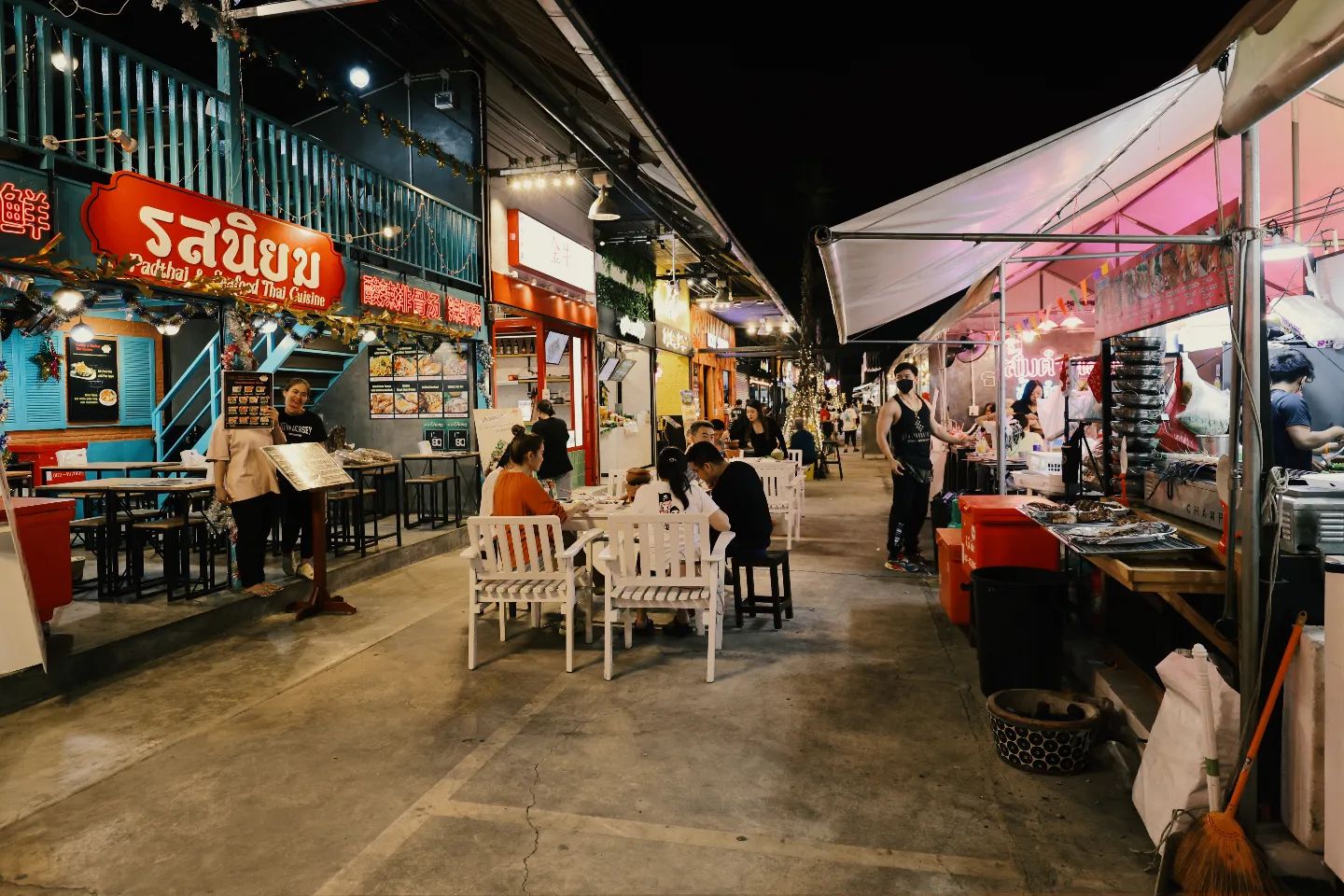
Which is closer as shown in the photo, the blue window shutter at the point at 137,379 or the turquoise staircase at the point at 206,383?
the turquoise staircase at the point at 206,383

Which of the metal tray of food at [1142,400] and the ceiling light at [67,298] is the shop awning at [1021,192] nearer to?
the metal tray of food at [1142,400]

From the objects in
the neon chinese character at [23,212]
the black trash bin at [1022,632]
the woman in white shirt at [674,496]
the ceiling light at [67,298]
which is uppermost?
the neon chinese character at [23,212]

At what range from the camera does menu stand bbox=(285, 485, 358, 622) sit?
6590 mm

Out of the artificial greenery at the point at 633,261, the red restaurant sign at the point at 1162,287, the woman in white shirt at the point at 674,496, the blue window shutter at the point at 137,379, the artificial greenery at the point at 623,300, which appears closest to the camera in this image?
the red restaurant sign at the point at 1162,287

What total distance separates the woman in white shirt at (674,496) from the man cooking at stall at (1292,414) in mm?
3679

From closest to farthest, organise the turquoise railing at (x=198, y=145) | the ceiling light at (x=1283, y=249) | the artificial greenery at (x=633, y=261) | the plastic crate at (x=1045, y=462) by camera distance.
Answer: the turquoise railing at (x=198, y=145) < the ceiling light at (x=1283, y=249) < the plastic crate at (x=1045, y=462) < the artificial greenery at (x=633, y=261)

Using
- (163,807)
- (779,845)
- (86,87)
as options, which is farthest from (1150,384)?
(86,87)

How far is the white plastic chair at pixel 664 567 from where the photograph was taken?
16.0 ft

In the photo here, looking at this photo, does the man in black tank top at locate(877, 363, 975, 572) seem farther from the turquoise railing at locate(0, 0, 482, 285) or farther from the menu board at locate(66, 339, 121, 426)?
the menu board at locate(66, 339, 121, 426)

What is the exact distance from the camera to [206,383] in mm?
10961

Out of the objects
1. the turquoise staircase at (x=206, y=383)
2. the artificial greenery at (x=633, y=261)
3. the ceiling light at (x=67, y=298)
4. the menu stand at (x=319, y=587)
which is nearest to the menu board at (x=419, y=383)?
the turquoise staircase at (x=206, y=383)

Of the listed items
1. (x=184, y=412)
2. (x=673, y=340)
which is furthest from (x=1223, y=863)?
(x=673, y=340)

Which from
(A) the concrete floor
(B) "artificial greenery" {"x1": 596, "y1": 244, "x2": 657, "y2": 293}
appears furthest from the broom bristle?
(B) "artificial greenery" {"x1": 596, "y1": 244, "x2": 657, "y2": 293}

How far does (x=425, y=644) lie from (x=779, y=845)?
357 cm
